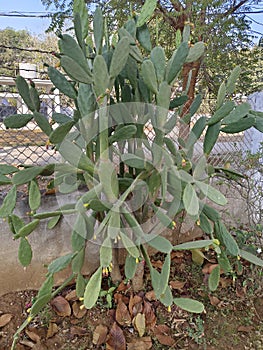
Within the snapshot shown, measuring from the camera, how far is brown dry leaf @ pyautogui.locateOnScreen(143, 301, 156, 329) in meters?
1.30

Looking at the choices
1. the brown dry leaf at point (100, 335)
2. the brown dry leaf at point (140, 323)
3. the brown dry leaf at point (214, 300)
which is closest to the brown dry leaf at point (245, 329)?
the brown dry leaf at point (214, 300)

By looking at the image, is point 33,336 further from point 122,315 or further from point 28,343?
point 122,315

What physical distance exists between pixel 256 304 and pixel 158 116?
1.08 m

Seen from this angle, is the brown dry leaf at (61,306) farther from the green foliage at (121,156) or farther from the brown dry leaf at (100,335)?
the green foliage at (121,156)

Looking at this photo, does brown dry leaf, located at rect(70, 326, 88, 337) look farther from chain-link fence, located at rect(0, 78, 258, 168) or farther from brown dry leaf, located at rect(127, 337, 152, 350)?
chain-link fence, located at rect(0, 78, 258, 168)

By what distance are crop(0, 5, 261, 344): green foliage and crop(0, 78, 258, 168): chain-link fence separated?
42cm

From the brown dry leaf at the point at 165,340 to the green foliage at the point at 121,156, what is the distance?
0.95 ft

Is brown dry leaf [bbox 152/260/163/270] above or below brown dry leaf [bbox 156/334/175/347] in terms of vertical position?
above

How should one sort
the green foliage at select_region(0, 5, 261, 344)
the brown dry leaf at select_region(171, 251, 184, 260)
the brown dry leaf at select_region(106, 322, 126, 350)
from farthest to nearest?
1. the brown dry leaf at select_region(171, 251, 184, 260)
2. the brown dry leaf at select_region(106, 322, 126, 350)
3. the green foliage at select_region(0, 5, 261, 344)

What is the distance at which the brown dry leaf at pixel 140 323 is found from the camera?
125 centimetres

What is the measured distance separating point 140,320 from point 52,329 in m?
0.38

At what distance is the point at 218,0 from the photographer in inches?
75.3

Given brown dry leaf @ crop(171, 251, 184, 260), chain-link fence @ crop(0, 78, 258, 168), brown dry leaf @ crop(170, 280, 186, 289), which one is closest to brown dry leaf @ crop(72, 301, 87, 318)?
brown dry leaf @ crop(170, 280, 186, 289)

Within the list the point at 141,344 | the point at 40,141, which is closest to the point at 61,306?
the point at 141,344
